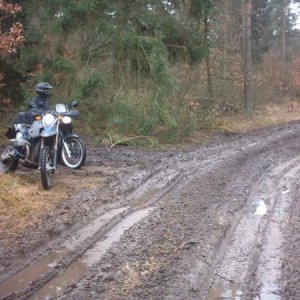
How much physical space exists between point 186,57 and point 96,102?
352cm

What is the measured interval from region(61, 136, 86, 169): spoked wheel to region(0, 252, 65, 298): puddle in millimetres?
4124

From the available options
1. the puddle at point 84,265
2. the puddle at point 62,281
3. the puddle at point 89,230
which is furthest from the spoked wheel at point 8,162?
the puddle at point 62,281

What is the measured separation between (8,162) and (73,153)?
125cm

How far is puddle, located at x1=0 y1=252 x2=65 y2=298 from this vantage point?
409 cm

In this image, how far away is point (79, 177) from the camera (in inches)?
336

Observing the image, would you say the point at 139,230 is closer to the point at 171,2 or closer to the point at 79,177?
the point at 79,177

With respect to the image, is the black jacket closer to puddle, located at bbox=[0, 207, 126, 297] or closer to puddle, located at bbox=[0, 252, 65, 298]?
puddle, located at bbox=[0, 207, 126, 297]

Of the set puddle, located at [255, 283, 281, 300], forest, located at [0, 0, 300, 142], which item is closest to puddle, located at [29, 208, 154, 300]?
puddle, located at [255, 283, 281, 300]

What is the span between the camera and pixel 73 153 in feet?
29.9

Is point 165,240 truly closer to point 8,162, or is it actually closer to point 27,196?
point 27,196

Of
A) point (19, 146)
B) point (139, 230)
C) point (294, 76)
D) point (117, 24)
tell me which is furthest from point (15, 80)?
point (294, 76)

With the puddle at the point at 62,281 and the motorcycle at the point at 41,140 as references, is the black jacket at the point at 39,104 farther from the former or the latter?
the puddle at the point at 62,281

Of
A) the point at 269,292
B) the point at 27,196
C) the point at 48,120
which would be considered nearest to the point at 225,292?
the point at 269,292

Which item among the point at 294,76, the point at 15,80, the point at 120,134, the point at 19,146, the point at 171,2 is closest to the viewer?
the point at 19,146
